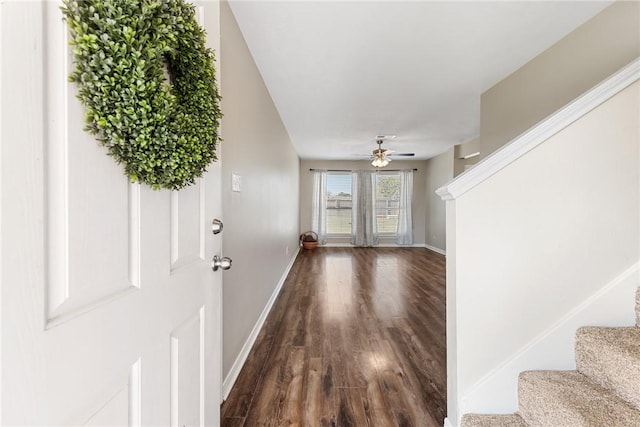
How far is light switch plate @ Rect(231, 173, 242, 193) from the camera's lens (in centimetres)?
172

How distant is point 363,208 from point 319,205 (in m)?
1.19

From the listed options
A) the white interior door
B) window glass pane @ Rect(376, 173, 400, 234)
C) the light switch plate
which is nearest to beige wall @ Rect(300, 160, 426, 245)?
window glass pane @ Rect(376, 173, 400, 234)

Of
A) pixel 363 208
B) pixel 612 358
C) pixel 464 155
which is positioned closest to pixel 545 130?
pixel 612 358

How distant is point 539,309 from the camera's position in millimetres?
1246

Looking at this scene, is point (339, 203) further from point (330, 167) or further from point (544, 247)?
point (544, 247)

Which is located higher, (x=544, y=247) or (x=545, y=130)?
(x=545, y=130)

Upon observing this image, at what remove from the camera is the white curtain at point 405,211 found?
7492mm

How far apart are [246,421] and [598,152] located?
210 centimetres

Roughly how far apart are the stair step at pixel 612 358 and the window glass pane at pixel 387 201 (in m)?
6.42

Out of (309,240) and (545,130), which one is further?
(309,240)

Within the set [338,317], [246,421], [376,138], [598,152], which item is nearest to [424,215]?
[376,138]

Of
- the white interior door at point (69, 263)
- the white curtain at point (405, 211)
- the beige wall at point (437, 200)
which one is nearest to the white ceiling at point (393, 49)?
the white interior door at point (69, 263)

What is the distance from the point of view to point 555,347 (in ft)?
4.06

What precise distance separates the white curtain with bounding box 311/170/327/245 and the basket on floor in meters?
0.17
